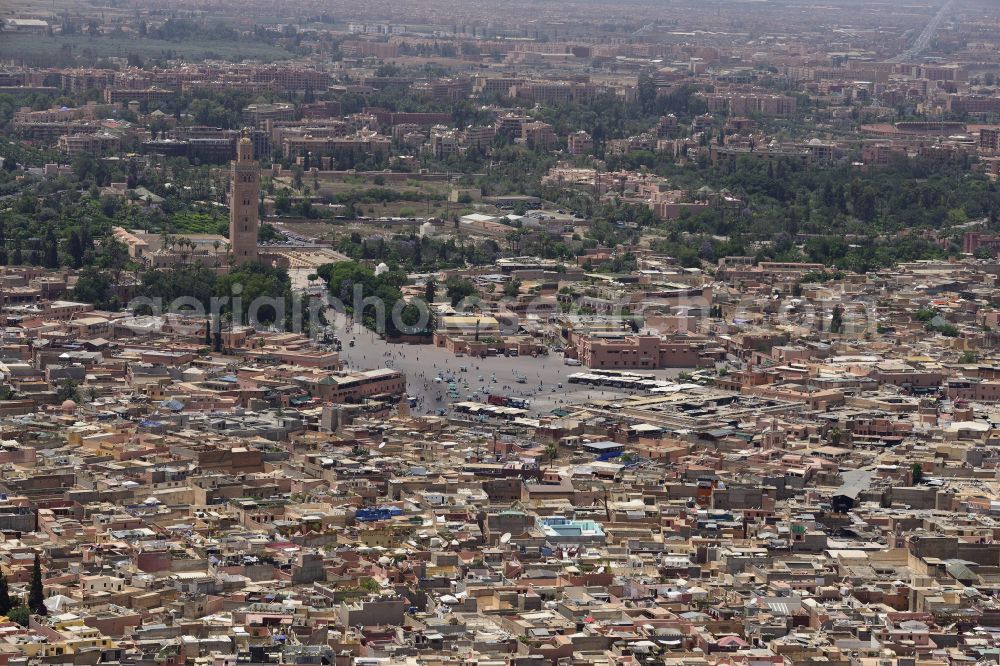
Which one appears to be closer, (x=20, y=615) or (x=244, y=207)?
(x=20, y=615)

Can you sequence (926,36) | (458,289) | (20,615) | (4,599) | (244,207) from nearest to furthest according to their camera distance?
(20,615)
(4,599)
(458,289)
(244,207)
(926,36)

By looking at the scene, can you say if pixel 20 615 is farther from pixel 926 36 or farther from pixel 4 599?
pixel 926 36

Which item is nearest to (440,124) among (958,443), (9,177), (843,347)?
(9,177)

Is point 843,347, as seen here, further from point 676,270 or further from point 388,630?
point 388,630

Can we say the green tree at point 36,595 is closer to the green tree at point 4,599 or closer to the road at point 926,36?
the green tree at point 4,599

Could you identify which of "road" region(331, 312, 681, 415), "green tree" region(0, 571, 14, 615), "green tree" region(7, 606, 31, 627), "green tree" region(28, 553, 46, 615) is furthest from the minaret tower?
"green tree" region(7, 606, 31, 627)

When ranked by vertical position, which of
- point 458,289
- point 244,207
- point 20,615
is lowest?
point 458,289

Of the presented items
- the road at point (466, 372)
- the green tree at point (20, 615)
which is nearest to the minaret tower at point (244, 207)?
the road at point (466, 372)

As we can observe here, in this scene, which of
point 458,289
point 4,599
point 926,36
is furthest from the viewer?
point 926,36

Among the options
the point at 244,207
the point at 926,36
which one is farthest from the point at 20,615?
the point at 926,36
